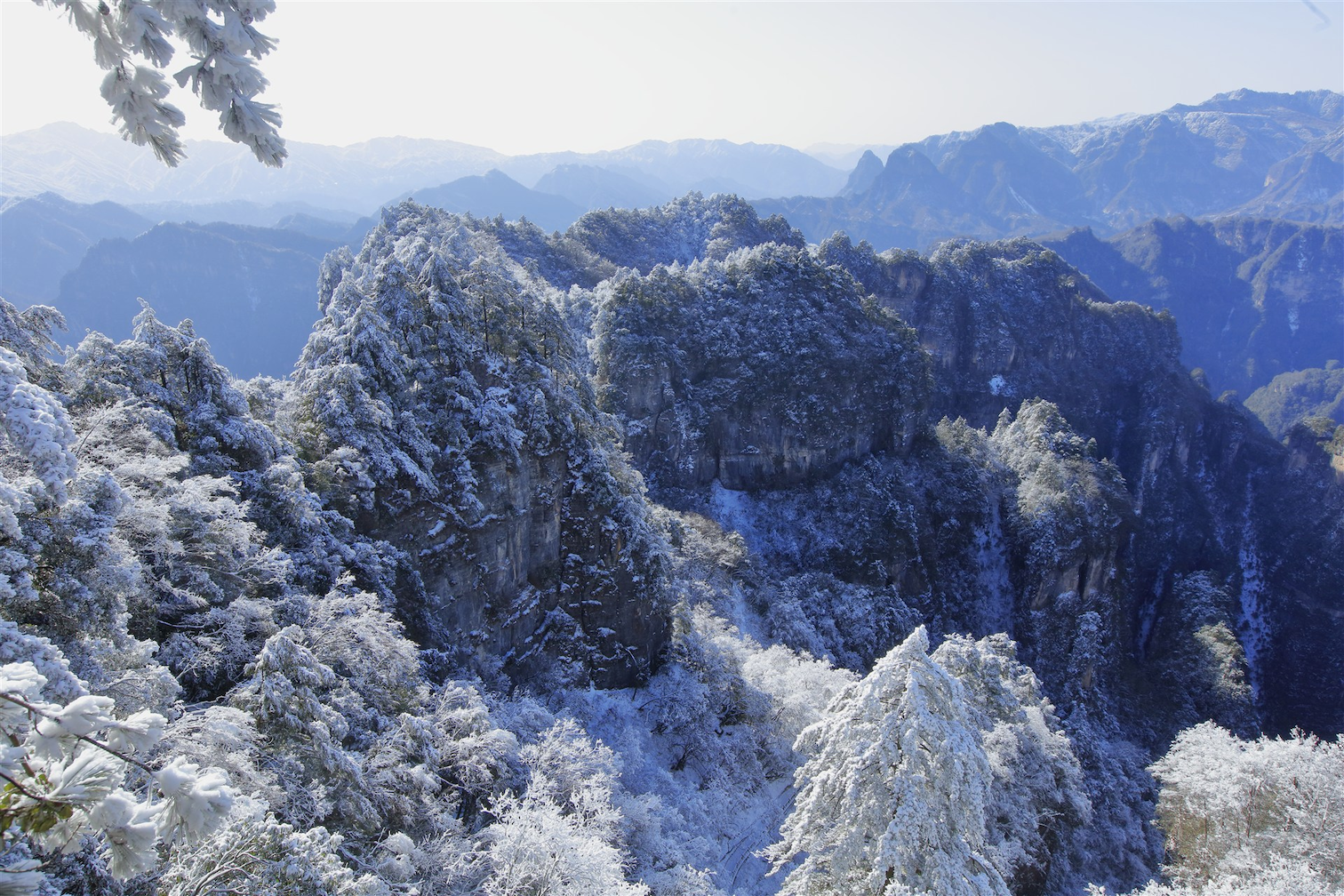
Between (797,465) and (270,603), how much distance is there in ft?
146

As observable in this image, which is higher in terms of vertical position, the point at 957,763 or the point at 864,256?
the point at 864,256

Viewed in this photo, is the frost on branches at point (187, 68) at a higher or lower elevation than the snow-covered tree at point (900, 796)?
higher

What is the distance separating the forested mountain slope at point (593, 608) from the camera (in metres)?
9.47

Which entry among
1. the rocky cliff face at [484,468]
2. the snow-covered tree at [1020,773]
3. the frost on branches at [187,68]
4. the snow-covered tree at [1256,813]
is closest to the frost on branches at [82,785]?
the frost on branches at [187,68]

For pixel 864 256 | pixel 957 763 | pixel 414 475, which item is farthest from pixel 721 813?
pixel 864 256

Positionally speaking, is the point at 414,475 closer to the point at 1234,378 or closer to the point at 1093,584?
the point at 1093,584

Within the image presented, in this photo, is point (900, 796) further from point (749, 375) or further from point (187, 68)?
point (749, 375)

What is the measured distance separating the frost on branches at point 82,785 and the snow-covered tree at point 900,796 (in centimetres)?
1153

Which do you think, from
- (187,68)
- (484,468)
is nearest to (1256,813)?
(484,468)

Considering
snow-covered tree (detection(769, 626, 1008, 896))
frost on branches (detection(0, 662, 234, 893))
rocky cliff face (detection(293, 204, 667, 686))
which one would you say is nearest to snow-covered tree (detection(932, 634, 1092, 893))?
snow-covered tree (detection(769, 626, 1008, 896))

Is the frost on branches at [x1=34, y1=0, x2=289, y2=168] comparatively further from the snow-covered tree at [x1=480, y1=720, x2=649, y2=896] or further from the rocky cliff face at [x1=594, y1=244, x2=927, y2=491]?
the rocky cliff face at [x1=594, y1=244, x2=927, y2=491]

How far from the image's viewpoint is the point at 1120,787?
3931 centimetres

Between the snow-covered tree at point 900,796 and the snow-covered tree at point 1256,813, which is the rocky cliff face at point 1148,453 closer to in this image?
the snow-covered tree at point 1256,813

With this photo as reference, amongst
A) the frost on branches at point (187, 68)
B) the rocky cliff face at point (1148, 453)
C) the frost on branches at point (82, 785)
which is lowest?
the rocky cliff face at point (1148, 453)
